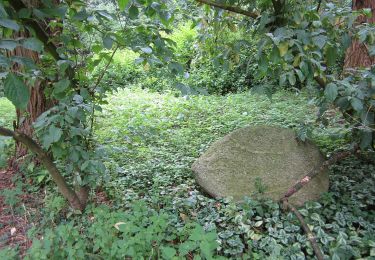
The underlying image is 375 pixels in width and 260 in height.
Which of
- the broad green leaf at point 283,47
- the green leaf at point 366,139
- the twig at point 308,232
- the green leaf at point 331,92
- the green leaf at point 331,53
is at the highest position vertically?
the broad green leaf at point 283,47

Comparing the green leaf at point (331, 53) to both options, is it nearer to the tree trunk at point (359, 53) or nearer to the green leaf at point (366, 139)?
the green leaf at point (366, 139)

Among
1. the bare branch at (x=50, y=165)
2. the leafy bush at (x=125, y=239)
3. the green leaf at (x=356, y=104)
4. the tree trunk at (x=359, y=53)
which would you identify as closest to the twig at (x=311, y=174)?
the green leaf at (x=356, y=104)

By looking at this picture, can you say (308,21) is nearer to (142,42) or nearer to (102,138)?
(142,42)

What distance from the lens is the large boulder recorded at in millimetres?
2930

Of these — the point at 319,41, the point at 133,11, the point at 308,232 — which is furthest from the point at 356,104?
the point at 133,11

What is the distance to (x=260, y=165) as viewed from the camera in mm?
3107

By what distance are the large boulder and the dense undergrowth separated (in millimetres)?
122

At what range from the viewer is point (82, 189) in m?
2.87

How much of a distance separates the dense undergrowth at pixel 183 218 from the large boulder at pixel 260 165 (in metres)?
0.12

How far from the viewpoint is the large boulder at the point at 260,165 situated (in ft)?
9.61

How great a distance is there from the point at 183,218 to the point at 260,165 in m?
0.91

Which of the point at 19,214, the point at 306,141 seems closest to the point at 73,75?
the point at 19,214

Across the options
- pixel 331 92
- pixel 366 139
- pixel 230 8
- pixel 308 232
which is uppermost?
pixel 230 8

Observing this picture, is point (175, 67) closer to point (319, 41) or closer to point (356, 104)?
point (319, 41)
